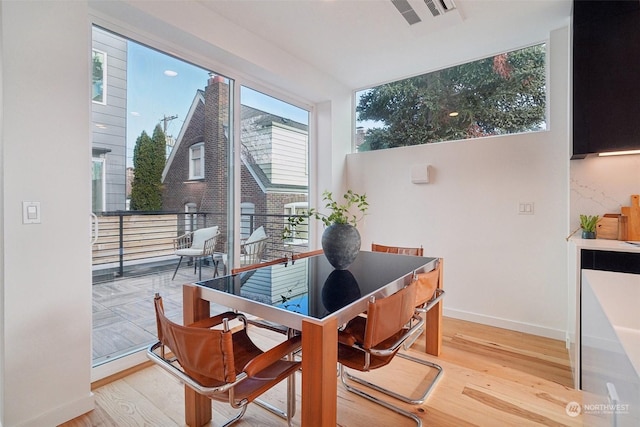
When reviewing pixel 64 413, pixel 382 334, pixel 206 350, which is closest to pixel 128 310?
pixel 64 413

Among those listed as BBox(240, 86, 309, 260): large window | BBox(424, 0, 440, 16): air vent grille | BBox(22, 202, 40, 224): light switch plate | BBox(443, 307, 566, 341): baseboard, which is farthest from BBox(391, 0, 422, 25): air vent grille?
BBox(443, 307, 566, 341): baseboard

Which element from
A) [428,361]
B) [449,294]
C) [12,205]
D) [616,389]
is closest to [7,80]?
[12,205]

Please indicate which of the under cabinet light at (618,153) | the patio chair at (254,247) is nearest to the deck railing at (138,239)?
the patio chair at (254,247)

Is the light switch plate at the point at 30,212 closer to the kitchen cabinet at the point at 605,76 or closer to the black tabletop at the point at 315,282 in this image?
the black tabletop at the point at 315,282

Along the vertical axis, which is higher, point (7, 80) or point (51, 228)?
point (7, 80)

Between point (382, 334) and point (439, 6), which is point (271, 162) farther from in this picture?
point (382, 334)

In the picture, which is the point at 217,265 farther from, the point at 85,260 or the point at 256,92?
the point at 256,92

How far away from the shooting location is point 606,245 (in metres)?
1.91

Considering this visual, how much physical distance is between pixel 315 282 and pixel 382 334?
49cm

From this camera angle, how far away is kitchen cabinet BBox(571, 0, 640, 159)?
1988 mm

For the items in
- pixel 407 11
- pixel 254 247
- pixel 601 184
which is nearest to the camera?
Result: pixel 601 184

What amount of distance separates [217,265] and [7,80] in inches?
72.4

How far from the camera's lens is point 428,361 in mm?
2326

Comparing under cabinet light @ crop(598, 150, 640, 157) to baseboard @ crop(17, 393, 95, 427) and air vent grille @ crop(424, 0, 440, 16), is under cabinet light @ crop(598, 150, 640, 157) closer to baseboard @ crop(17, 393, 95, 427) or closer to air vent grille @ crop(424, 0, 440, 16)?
air vent grille @ crop(424, 0, 440, 16)
